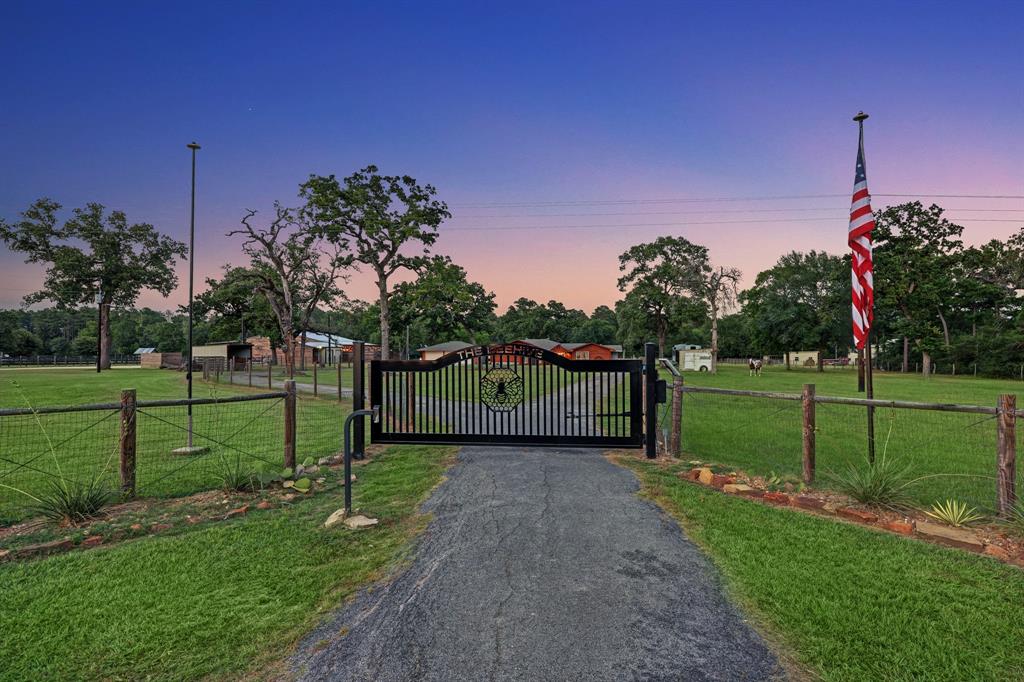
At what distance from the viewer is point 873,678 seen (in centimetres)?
238

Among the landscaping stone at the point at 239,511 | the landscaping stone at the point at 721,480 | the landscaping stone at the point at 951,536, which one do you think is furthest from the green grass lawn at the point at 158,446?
the landscaping stone at the point at 951,536

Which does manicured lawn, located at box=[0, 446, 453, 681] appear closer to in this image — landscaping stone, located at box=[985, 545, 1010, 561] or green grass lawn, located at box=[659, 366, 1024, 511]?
landscaping stone, located at box=[985, 545, 1010, 561]

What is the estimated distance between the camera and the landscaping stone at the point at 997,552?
371cm

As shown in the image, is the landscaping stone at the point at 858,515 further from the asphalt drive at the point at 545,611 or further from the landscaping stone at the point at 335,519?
the landscaping stone at the point at 335,519

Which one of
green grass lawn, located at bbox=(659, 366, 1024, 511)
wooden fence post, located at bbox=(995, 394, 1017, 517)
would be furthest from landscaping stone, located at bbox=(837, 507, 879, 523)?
wooden fence post, located at bbox=(995, 394, 1017, 517)

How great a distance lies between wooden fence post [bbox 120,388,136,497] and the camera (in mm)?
5160

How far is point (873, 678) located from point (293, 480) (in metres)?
5.73

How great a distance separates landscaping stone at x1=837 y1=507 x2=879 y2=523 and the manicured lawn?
4361 mm

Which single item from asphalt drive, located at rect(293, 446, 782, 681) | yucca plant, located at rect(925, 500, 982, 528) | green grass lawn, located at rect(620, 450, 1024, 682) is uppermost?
yucca plant, located at rect(925, 500, 982, 528)

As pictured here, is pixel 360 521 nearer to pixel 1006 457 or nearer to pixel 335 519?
pixel 335 519

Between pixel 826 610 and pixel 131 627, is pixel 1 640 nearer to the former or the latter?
pixel 131 627

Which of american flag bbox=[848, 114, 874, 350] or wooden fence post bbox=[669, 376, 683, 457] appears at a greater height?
american flag bbox=[848, 114, 874, 350]

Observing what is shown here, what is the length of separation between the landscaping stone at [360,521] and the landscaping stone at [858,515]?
4.78m

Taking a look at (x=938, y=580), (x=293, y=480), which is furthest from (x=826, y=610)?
(x=293, y=480)
